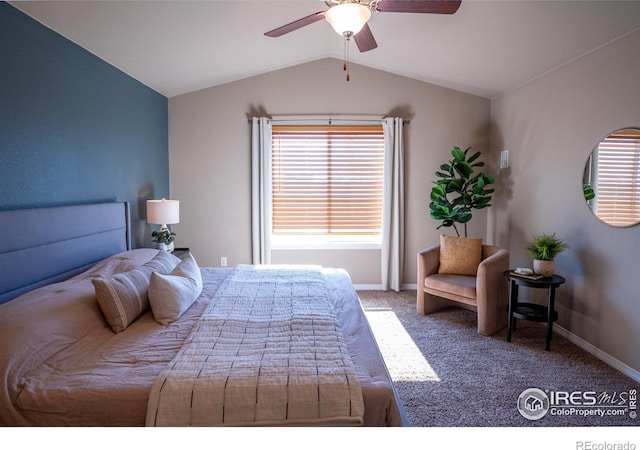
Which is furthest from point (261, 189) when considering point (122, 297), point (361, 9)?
point (361, 9)

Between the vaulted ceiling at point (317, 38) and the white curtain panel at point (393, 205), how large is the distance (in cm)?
77

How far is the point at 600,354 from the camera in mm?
2744

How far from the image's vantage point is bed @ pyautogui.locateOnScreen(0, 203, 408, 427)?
1272mm

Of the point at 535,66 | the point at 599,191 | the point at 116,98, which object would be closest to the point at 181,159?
the point at 116,98

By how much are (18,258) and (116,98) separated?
6.13 ft

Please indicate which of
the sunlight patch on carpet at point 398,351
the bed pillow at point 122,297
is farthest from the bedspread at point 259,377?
the sunlight patch on carpet at point 398,351

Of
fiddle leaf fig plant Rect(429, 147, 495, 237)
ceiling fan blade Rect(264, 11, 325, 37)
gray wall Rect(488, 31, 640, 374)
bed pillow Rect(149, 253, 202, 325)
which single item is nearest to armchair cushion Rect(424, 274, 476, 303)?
fiddle leaf fig plant Rect(429, 147, 495, 237)

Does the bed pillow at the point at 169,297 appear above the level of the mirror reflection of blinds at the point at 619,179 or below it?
A: below

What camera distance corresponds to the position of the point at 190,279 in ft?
7.45

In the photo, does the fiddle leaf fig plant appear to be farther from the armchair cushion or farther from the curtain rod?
the curtain rod

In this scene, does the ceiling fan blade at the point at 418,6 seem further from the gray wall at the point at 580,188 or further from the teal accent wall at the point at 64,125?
the teal accent wall at the point at 64,125

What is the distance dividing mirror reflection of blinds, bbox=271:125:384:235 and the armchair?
111 centimetres

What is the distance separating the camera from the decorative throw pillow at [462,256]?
11.9ft

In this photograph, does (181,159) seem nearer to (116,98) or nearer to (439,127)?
(116,98)
